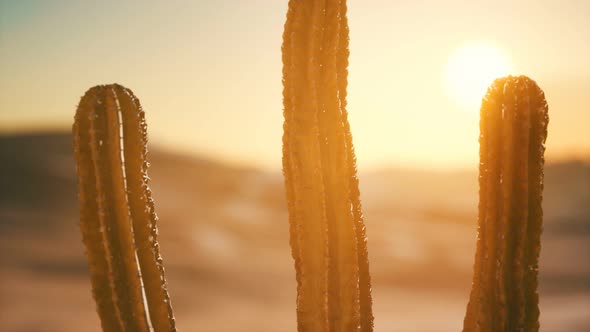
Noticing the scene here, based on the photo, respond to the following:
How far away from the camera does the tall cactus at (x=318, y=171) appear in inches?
134

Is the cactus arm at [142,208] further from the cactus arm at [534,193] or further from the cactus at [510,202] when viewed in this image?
the cactus arm at [534,193]

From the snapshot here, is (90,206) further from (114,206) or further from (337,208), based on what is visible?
(337,208)

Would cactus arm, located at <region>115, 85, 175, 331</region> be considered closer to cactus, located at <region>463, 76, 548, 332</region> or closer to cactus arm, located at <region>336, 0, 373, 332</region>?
cactus arm, located at <region>336, 0, 373, 332</region>

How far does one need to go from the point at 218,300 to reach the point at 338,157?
9.57 metres

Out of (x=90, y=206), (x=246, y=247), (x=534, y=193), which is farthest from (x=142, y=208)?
(x=246, y=247)

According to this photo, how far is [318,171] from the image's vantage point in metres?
3.40

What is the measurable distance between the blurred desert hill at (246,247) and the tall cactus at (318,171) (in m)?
7.51

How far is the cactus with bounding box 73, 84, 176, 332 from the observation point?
3355 mm

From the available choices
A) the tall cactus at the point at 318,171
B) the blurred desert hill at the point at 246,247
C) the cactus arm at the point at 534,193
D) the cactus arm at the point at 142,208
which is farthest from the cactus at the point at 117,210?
the blurred desert hill at the point at 246,247

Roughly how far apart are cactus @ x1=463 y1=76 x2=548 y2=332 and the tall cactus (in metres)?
0.63

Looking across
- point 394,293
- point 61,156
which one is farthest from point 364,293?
point 61,156

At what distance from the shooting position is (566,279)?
1502 cm

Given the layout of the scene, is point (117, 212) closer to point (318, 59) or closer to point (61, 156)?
point (318, 59)

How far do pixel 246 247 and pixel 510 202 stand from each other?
11961 millimetres
